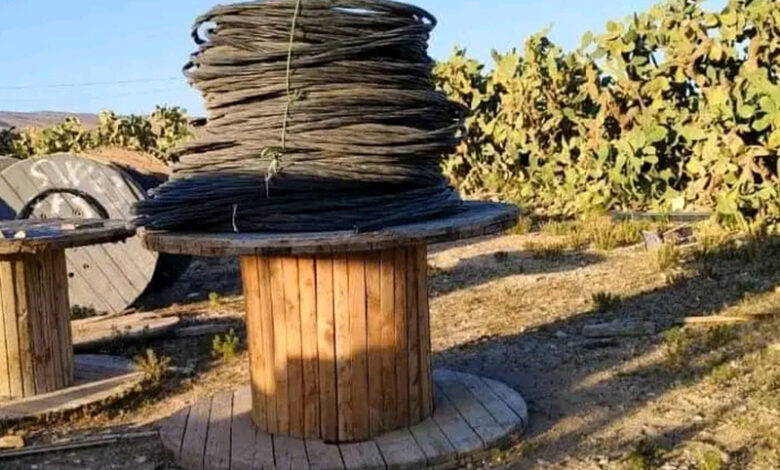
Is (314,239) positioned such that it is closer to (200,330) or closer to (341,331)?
(341,331)

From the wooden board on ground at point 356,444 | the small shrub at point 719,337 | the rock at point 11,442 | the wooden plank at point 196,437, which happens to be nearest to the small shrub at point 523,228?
the small shrub at point 719,337

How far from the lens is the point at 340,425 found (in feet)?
12.0

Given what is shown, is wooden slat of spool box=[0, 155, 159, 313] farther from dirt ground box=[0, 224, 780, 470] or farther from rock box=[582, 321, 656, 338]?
rock box=[582, 321, 656, 338]

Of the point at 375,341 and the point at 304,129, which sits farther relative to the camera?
the point at 375,341

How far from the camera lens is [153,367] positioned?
16.7 ft

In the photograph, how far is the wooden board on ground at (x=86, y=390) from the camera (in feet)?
15.0

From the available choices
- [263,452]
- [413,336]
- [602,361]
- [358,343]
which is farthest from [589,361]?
[263,452]

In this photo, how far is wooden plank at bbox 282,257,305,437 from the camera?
11.7ft

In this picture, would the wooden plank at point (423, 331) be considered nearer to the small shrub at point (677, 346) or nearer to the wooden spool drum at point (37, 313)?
the small shrub at point (677, 346)

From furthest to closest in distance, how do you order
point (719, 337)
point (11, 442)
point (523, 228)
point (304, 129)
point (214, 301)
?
1. point (523, 228)
2. point (214, 301)
3. point (719, 337)
4. point (11, 442)
5. point (304, 129)

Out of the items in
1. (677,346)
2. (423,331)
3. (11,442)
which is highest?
(423,331)

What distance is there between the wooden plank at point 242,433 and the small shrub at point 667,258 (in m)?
3.94

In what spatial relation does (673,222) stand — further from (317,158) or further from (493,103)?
(317,158)

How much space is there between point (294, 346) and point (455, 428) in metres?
0.77
